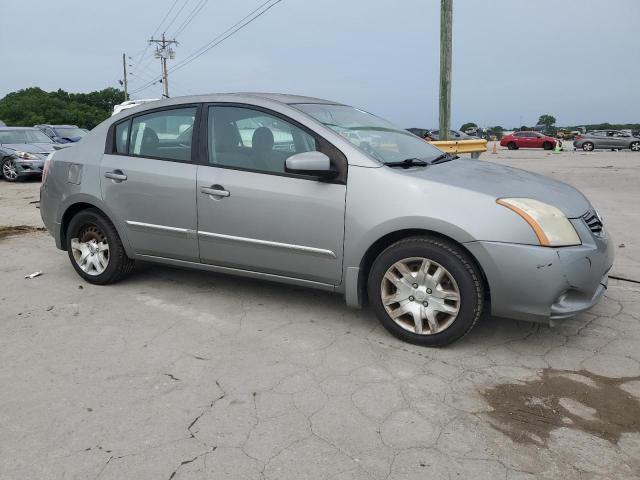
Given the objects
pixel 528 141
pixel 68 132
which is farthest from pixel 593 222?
pixel 528 141

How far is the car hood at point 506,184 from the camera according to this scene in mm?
3398

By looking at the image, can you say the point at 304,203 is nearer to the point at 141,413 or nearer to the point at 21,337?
the point at 141,413

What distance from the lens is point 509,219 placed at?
3205 millimetres

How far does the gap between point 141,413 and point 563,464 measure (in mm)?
1944

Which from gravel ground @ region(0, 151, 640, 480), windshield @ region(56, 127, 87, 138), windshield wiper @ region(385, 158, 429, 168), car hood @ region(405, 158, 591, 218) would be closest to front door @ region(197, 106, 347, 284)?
windshield wiper @ region(385, 158, 429, 168)

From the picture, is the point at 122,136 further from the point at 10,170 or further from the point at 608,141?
the point at 608,141

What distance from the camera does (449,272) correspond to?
3314mm

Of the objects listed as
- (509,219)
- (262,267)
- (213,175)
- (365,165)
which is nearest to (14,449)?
(262,267)

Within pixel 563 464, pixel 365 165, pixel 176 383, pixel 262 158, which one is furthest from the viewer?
pixel 262 158

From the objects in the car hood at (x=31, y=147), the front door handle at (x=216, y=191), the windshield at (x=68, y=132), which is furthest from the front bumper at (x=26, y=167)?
the front door handle at (x=216, y=191)

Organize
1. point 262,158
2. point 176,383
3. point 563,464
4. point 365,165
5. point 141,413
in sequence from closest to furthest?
→ point 563,464, point 141,413, point 176,383, point 365,165, point 262,158

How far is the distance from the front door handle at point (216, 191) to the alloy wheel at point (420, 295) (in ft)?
4.23

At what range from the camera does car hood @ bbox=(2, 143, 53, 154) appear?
13.8m

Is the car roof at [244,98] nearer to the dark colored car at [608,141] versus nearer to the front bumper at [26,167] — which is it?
the front bumper at [26,167]
